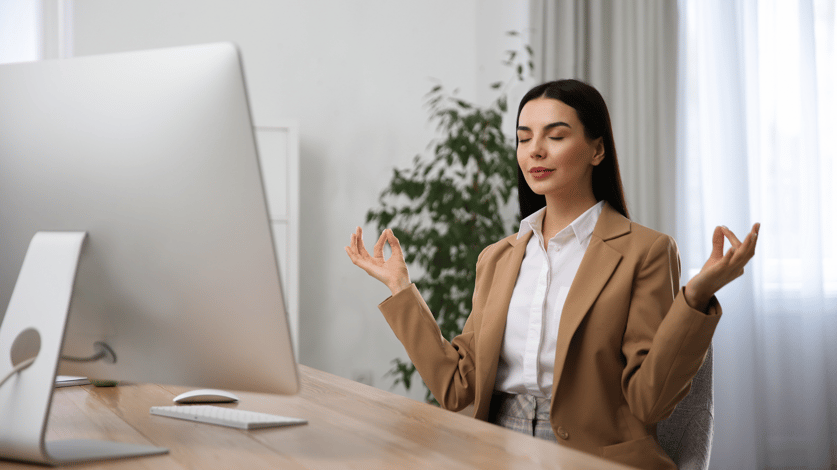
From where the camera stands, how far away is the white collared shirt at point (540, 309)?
1292mm

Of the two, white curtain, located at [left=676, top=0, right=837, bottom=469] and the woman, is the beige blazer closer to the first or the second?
the woman

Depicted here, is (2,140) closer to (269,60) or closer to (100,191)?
(100,191)

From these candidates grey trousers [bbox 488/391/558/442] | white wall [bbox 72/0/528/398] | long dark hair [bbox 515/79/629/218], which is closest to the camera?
grey trousers [bbox 488/391/558/442]

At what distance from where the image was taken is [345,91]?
3400 millimetres

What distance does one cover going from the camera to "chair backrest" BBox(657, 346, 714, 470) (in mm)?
1221

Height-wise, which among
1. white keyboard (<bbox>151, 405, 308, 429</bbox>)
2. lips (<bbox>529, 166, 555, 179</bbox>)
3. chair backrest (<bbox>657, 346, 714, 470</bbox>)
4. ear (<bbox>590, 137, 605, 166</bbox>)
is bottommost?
chair backrest (<bbox>657, 346, 714, 470</bbox>)

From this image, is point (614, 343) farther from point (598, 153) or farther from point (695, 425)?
point (598, 153)

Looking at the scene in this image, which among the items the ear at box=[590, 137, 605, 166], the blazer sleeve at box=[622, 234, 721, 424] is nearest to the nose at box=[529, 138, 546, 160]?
the ear at box=[590, 137, 605, 166]

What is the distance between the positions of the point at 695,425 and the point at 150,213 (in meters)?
0.99

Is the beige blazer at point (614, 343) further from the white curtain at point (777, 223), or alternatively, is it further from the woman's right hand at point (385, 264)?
the white curtain at point (777, 223)

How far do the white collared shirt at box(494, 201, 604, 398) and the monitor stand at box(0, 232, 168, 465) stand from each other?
72 cm

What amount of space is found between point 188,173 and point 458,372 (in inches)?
32.4

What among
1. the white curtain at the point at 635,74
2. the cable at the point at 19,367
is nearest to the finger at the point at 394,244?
the cable at the point at 19,367

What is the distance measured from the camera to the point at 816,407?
10.3ft
